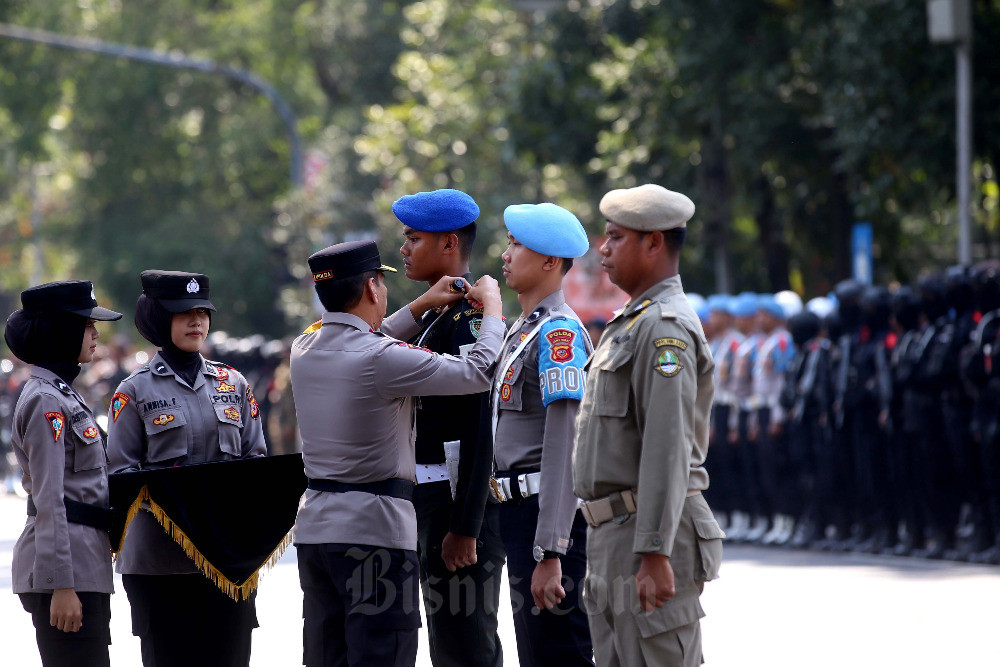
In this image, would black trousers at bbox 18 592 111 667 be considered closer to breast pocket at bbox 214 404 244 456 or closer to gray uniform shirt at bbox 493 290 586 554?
breast pocket at bbox 214 404 244 456

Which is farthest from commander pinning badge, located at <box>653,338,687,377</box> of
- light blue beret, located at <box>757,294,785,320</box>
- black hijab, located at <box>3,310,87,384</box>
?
light blue beret, located at <box>757,294,785,320</box>

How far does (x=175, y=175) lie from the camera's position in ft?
130

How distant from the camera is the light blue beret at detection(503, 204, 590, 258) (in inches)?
210

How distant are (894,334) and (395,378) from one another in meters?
8.52

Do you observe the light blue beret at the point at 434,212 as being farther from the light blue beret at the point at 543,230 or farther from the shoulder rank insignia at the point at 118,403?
the shoulder rank insignia at the point at 118,403

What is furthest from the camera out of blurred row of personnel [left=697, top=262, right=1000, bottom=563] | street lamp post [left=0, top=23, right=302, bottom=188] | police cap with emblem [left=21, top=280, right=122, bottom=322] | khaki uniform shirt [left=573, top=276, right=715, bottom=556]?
street lamp post [left=0, top=23, right=302, bottom=188]

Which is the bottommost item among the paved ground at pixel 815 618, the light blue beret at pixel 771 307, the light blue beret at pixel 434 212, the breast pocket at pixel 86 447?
the paved ground at pixel 815 618

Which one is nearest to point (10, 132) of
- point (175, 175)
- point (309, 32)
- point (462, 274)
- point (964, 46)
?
point (175, 175)

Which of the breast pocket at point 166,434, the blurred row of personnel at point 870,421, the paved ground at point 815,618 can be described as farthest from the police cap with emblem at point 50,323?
the blurred row of personnel at point 870,421

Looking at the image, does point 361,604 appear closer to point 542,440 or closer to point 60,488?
point 542,440

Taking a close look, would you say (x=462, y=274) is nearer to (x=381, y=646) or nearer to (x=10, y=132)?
(x=381, y=646)

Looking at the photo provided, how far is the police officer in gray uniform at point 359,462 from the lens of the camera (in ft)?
16.1

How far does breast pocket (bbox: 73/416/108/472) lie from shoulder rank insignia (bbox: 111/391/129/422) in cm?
23

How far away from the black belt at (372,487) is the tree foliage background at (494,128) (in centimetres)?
1296
